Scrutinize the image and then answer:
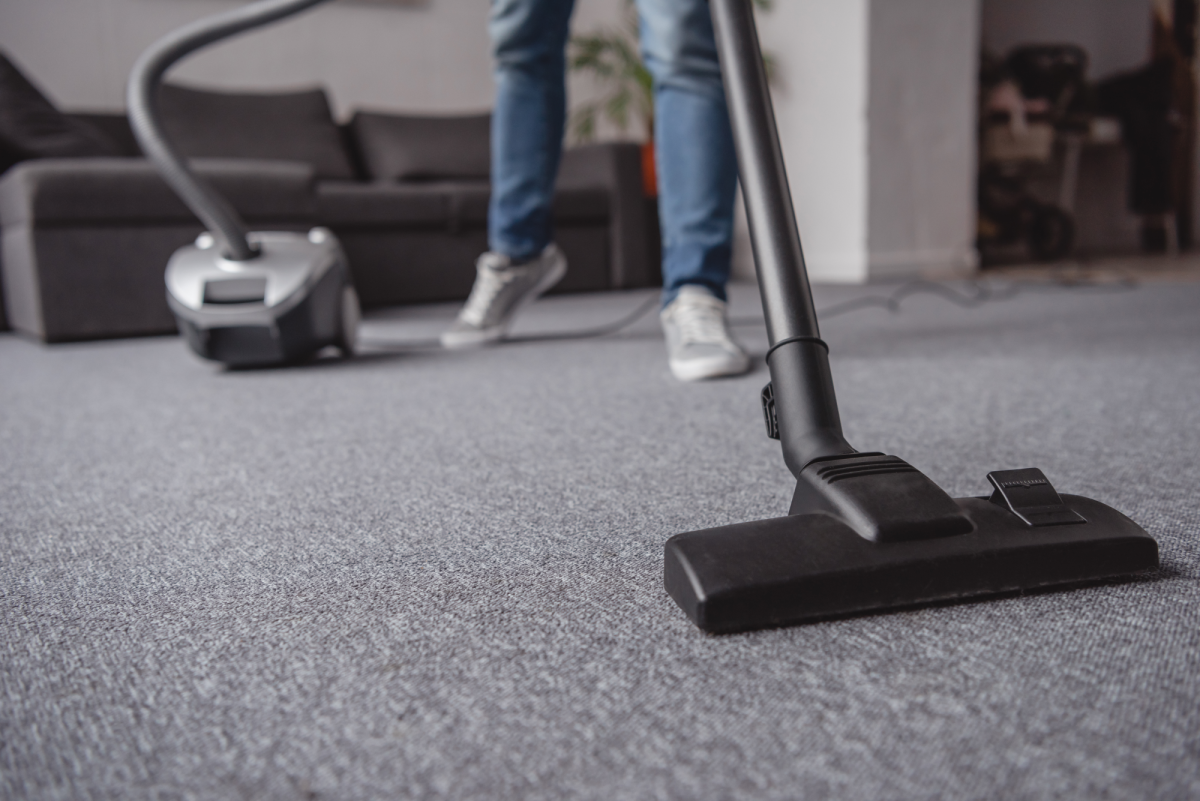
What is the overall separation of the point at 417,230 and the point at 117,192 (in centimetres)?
88

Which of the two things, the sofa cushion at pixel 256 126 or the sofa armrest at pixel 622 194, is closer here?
the sofa cushion at pixel 256 126

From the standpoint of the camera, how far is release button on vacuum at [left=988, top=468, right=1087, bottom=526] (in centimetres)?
37

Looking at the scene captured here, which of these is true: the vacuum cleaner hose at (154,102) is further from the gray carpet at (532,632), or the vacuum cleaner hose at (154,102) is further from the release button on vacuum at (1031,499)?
the release button on vacuum at (1031,499)

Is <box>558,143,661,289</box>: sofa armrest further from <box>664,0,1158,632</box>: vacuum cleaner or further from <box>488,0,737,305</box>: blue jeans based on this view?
<box>664,0,1158,632</box>: vacuum cleaner

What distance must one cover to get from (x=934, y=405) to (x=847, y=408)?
0.08 meters

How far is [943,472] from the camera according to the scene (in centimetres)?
59

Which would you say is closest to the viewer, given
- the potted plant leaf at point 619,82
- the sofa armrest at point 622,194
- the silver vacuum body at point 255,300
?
the silver vacuum body at point 255,300

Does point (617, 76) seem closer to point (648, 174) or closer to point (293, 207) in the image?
point (648, 174)

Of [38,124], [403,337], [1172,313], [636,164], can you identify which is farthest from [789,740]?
[636,164]

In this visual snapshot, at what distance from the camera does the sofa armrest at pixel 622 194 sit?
290 centimetres

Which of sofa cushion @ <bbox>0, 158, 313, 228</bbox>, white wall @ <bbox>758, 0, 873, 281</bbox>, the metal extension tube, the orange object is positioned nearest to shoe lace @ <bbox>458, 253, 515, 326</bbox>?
sofa cushion @ <bbox>0, 158, 313, 228</bbox>

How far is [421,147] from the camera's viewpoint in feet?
9.67

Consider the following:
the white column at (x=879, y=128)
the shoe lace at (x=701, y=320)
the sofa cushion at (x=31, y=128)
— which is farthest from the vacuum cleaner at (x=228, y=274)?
the white column at (x=879, y=128)

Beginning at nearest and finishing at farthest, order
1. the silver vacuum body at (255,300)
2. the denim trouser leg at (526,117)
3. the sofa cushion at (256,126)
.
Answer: the silver vacuum body at (255,300) → the denim trouser leg at (526,117) → the sofa cushion at (256,126)
